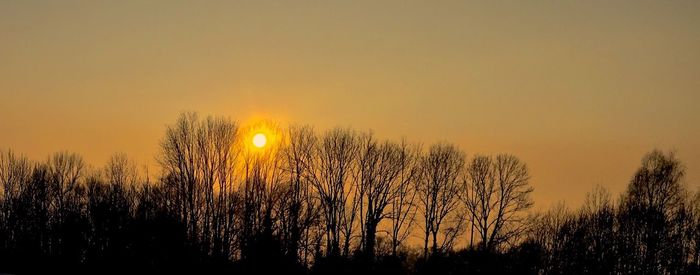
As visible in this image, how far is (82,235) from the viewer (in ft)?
245

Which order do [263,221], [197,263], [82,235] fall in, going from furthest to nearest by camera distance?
[82,235] → [263,221] → [197,263]

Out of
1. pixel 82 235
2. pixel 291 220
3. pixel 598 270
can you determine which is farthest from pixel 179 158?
pixel 598 270

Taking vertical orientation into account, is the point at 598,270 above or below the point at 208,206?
below

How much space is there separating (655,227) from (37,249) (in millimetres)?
50559

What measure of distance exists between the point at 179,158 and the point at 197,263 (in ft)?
26.6

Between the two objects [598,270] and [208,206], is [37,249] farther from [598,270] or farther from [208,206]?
[598,270]

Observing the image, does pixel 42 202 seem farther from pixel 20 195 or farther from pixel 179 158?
pixel 179 158

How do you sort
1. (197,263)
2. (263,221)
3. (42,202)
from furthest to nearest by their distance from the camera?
(42,202)
(263,221)
(197,263)

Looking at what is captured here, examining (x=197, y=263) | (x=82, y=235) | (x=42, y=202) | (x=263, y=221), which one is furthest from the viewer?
(x=42, y=202)

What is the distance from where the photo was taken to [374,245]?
6650cm

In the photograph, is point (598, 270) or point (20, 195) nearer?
point (598, 270)

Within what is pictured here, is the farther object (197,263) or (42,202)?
(42,202)

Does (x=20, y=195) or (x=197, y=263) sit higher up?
(x=20, y=195)

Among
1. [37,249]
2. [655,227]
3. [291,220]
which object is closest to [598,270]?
[655,227]
